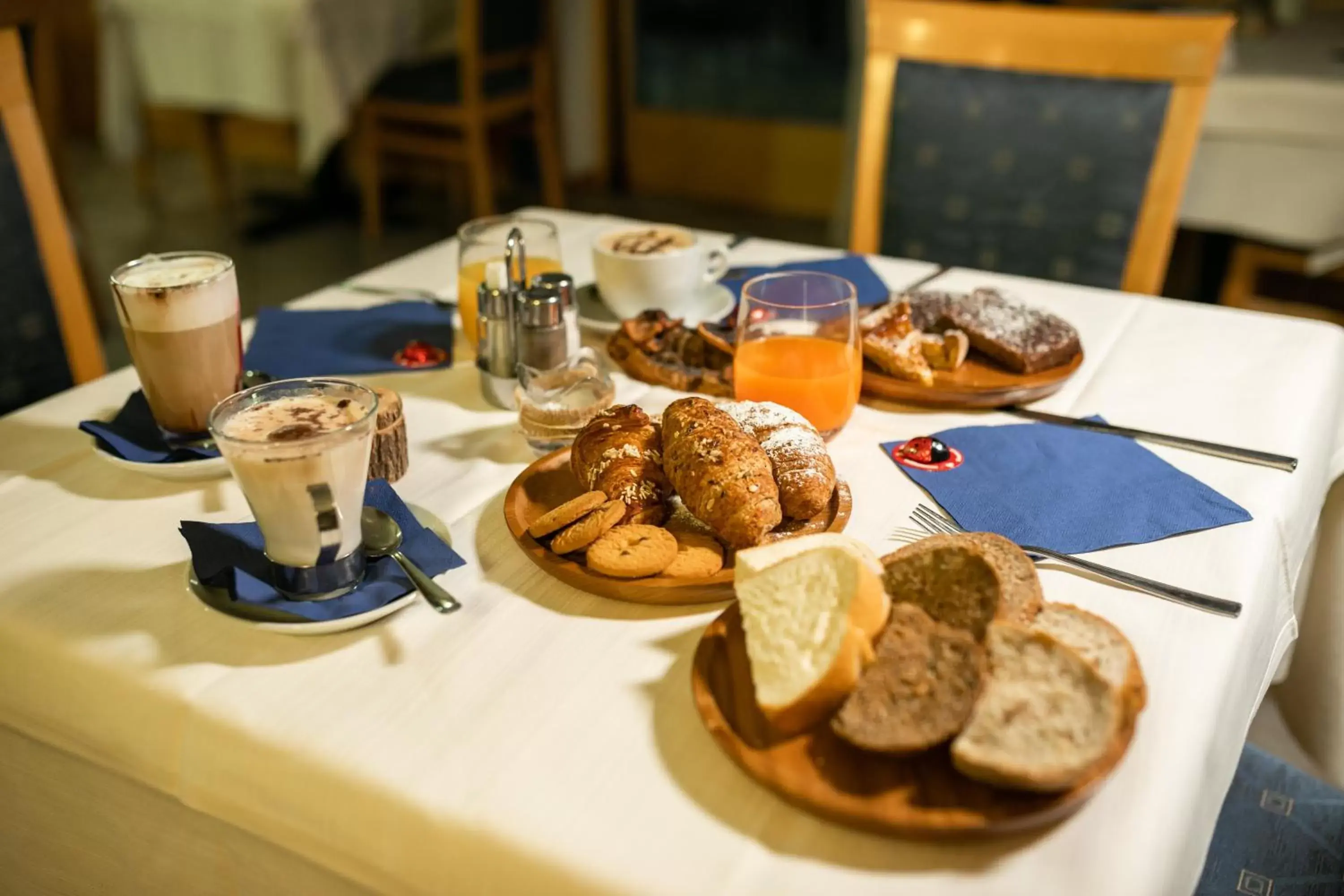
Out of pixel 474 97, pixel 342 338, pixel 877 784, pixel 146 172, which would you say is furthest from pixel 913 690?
pixel 146 172

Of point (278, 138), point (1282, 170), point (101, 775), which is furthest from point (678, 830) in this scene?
point (278, 138)

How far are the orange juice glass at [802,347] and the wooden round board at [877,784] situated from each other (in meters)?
0.41

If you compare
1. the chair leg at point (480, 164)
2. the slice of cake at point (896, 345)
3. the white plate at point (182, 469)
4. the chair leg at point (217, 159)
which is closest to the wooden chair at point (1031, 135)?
the slice of cake at point (896, 345)

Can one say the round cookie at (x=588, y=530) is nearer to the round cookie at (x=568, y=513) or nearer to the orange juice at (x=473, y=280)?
the round cookie at (x=568, y=513)

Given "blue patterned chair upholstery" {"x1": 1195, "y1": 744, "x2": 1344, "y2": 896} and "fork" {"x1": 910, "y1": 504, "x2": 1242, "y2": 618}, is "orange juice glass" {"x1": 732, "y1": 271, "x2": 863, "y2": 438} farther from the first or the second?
"blue patterned chair upholstery" {"x1": 1195, "y1": 744, "x2": 1344, "y2": 896}

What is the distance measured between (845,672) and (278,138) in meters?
4.90

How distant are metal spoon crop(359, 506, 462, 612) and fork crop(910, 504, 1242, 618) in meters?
0.39

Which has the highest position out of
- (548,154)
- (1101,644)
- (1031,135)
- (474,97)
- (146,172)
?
(1031,135)

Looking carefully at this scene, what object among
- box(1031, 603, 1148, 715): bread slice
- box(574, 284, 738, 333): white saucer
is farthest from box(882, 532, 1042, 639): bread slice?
box(574, 284, 738, 333): white saucer

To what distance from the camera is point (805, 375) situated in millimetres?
1009

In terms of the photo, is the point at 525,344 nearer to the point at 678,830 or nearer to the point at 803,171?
the point at 678,830

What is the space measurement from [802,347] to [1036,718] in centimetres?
50

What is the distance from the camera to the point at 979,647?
621mm

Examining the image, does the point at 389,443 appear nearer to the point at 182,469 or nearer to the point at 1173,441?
the point at 182,469
